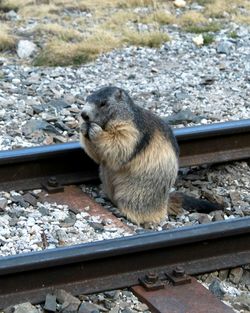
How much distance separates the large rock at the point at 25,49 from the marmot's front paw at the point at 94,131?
3.78 meters

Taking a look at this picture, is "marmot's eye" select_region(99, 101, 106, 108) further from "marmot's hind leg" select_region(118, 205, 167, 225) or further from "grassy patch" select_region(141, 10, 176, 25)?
"grassy patch" select_region(141, 10, 176, 25)

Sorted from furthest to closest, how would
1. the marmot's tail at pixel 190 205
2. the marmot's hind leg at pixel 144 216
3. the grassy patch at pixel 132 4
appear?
the grassy patch at pixel 132 4 → the marmot's tail at pixel 190 205 → the marmot's hind leg at pixel 144 216

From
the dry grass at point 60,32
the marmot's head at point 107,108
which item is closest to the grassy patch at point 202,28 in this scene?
the dry grass at point 60,32

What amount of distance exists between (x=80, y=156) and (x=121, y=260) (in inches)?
66.9

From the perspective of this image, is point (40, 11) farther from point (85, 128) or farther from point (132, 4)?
point (85, 128)

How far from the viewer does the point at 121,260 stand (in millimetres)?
6016

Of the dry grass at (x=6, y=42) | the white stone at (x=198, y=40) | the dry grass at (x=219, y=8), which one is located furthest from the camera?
the dry grass at (x=219, y=8)

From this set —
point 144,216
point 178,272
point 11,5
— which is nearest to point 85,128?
point 144,216

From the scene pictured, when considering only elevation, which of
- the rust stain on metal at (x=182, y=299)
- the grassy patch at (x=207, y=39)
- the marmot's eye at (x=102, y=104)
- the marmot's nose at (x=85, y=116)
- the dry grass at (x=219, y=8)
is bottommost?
the dry grass at (x=219, y=8)

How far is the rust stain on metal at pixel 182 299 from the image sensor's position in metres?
5.73

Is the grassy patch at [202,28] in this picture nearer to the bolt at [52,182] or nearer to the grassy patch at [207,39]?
the grassy patch at [207,39]

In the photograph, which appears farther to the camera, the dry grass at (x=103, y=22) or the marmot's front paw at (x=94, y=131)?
the dry grass at (x=103, y=22)

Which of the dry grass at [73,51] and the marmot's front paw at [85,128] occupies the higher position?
the marmot's front paw at [85,128]

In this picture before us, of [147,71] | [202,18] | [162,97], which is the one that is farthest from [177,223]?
[202,18]
